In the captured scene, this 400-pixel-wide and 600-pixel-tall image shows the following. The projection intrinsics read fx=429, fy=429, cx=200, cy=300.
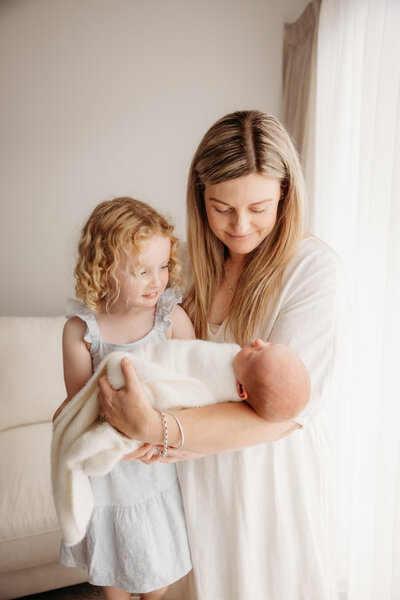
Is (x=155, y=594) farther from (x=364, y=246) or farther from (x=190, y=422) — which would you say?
(x=364, y=246)

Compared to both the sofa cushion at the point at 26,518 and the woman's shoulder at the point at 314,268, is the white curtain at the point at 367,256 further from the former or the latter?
the sofa cushion at the point at 26,518

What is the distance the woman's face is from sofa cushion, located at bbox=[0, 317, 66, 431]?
1.64m

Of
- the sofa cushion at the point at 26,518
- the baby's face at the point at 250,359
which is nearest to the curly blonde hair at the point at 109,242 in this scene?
the baby's face at the point at 250,359

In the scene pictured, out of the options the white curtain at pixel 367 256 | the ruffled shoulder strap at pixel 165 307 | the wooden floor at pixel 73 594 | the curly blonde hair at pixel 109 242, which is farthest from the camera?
the wooden floor at pixel 73 594

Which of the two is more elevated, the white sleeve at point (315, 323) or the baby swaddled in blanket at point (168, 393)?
the white sleeve at point (315, 323)

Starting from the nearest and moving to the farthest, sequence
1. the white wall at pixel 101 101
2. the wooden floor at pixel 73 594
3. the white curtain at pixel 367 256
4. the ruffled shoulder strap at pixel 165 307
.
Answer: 1. the ruffled shoulder strap at pixel 165 307
2. the white curtain at pixel 367 256
3. the wooden floor at pixel 73 594
4. the white wall at pixel 101 101

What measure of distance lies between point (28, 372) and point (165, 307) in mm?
1469

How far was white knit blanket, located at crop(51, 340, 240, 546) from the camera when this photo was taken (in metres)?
0.99

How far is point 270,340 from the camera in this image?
1.12m

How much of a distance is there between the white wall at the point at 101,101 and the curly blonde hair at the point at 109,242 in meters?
1.54

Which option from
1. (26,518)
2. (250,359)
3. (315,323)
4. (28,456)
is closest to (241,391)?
(250,359)

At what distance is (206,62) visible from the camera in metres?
2.92

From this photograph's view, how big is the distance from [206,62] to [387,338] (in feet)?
7.53

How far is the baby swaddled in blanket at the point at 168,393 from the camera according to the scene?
0.95 m
